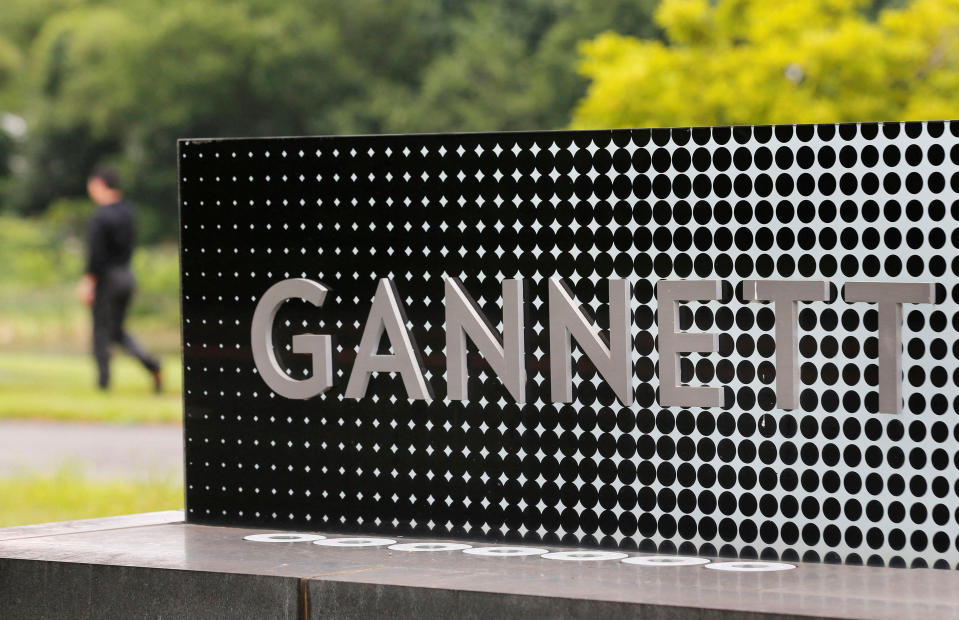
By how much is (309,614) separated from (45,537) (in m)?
1.45

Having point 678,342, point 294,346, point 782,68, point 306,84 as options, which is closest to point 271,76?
point 306,84

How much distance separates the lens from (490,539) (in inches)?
198

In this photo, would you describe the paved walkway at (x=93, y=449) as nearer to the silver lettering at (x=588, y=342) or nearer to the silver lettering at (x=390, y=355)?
the silver lettering at (x=390, y=355)

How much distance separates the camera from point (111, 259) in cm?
1644

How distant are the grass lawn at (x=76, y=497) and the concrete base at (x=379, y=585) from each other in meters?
4.16

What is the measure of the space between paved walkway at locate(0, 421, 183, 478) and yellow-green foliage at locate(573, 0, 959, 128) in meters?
7.31

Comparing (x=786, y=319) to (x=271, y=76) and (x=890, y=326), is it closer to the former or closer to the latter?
(x=890, y=326)

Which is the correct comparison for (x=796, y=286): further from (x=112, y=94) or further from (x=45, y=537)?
(x=112, y=94)

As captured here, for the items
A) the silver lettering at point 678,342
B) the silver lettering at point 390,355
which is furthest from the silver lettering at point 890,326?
the silver lettering at point 390,355

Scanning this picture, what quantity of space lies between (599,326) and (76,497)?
641cm

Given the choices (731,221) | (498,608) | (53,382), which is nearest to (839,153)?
(731,221)

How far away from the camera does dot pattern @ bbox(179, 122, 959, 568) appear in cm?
442

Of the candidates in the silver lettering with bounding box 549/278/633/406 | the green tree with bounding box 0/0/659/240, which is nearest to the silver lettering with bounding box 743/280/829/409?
the silver lettering with bounding box 549/278/633/406

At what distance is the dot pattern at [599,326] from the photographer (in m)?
4.42
